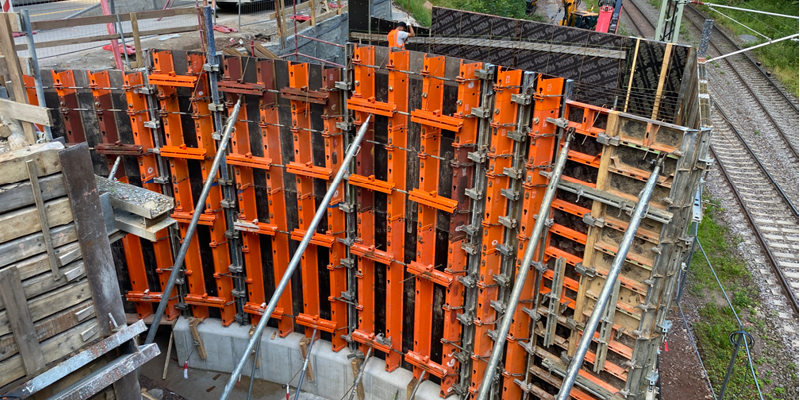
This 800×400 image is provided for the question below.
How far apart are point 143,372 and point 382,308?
20.1ft

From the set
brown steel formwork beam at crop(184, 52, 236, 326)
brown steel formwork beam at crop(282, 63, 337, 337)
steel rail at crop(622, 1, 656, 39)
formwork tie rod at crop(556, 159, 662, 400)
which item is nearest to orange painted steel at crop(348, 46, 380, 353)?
brown steel formwork beam at crop(282, 63, 337, 337)

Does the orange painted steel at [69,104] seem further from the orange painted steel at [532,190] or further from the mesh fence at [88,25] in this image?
the orange painted steel at [532,190]

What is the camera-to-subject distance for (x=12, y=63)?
6.18 metres

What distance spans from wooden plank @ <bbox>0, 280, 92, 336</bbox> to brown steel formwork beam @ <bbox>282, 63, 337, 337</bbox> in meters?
5.69

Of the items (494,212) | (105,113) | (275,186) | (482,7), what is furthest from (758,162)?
(105,113)

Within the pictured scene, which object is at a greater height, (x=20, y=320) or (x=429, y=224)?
(x=20, y=320)

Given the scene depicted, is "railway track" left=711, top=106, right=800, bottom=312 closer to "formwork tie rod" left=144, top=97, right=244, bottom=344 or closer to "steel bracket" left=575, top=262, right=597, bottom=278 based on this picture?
"steel bracket" left=575, top=262, right=597, bottom=278

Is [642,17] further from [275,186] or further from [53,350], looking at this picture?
[53,350]

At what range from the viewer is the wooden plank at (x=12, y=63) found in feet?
19.9

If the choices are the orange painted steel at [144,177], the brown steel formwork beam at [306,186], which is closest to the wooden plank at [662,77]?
the brown steel formwork beam at [306,186]

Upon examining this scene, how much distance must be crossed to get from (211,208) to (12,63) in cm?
679

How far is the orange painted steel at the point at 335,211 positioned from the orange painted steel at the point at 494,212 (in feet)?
10.5

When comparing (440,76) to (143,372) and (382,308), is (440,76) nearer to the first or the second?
(382,308)

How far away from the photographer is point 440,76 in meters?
9.82
